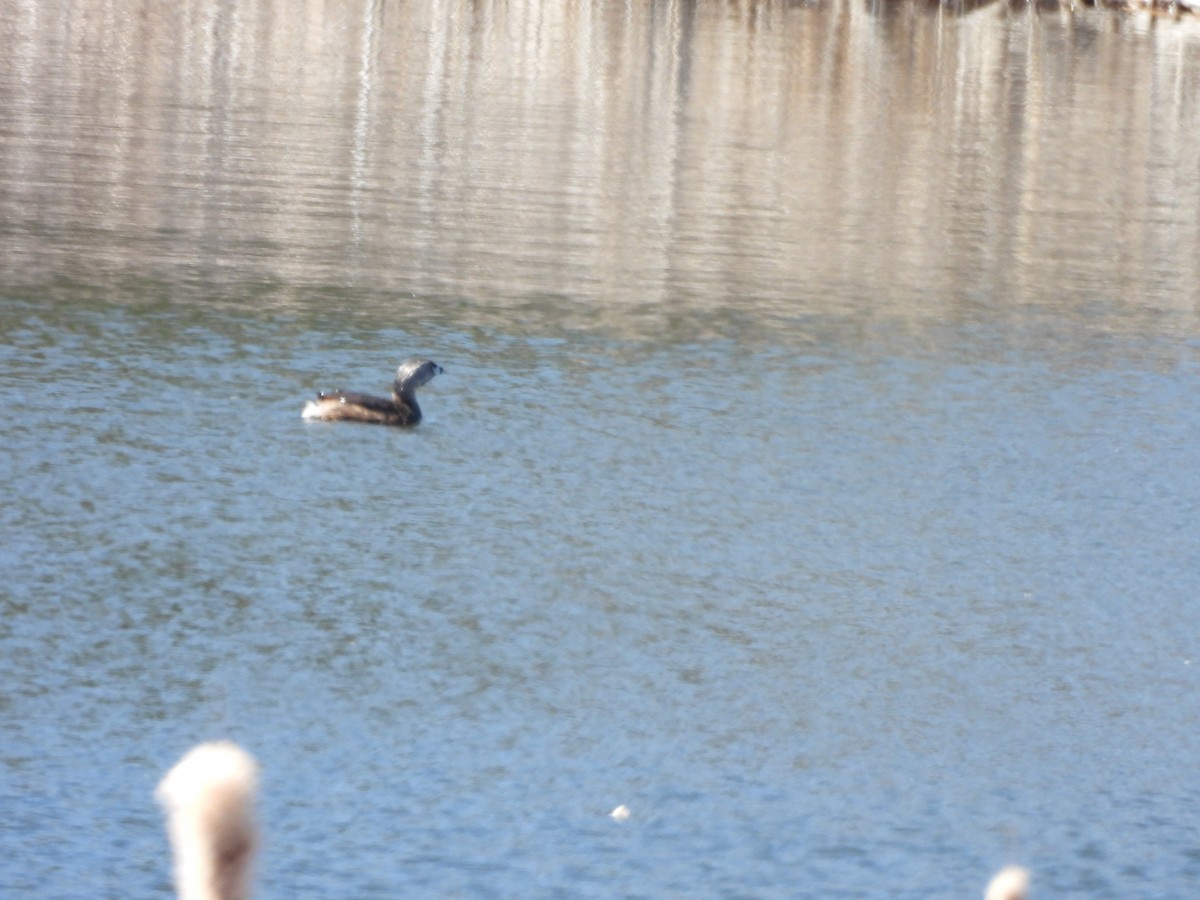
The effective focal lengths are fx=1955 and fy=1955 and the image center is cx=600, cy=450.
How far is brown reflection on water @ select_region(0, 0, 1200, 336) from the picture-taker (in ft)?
61.8

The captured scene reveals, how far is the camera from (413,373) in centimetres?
1359

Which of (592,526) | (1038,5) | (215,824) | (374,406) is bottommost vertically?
(592,526)

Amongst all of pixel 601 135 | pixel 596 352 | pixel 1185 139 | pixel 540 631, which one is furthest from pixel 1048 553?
pixel 1185 139

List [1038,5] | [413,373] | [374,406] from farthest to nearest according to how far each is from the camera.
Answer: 1. [1038,5]
2. [413,373]
3. [374,406]

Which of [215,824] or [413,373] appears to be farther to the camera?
[413,373]

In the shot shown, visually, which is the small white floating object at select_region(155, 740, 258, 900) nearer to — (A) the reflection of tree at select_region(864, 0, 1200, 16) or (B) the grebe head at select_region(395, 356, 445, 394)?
(B) the grebe head at select_region(395, 356, 445, 394)

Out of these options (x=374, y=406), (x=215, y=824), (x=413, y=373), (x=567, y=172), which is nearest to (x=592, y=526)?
(x=374, y=406)

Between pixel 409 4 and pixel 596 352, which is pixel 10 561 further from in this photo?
pixel 409 4

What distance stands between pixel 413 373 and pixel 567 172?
13.3 metres

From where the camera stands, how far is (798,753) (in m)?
8.48

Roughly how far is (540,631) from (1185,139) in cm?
3047

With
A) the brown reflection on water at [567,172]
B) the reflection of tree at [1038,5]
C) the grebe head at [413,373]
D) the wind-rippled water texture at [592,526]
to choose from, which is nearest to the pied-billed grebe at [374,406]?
the grebe head at [413,373]

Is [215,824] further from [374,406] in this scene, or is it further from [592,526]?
[374,406]

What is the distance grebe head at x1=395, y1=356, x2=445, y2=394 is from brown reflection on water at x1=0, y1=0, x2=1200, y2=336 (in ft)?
9.85
